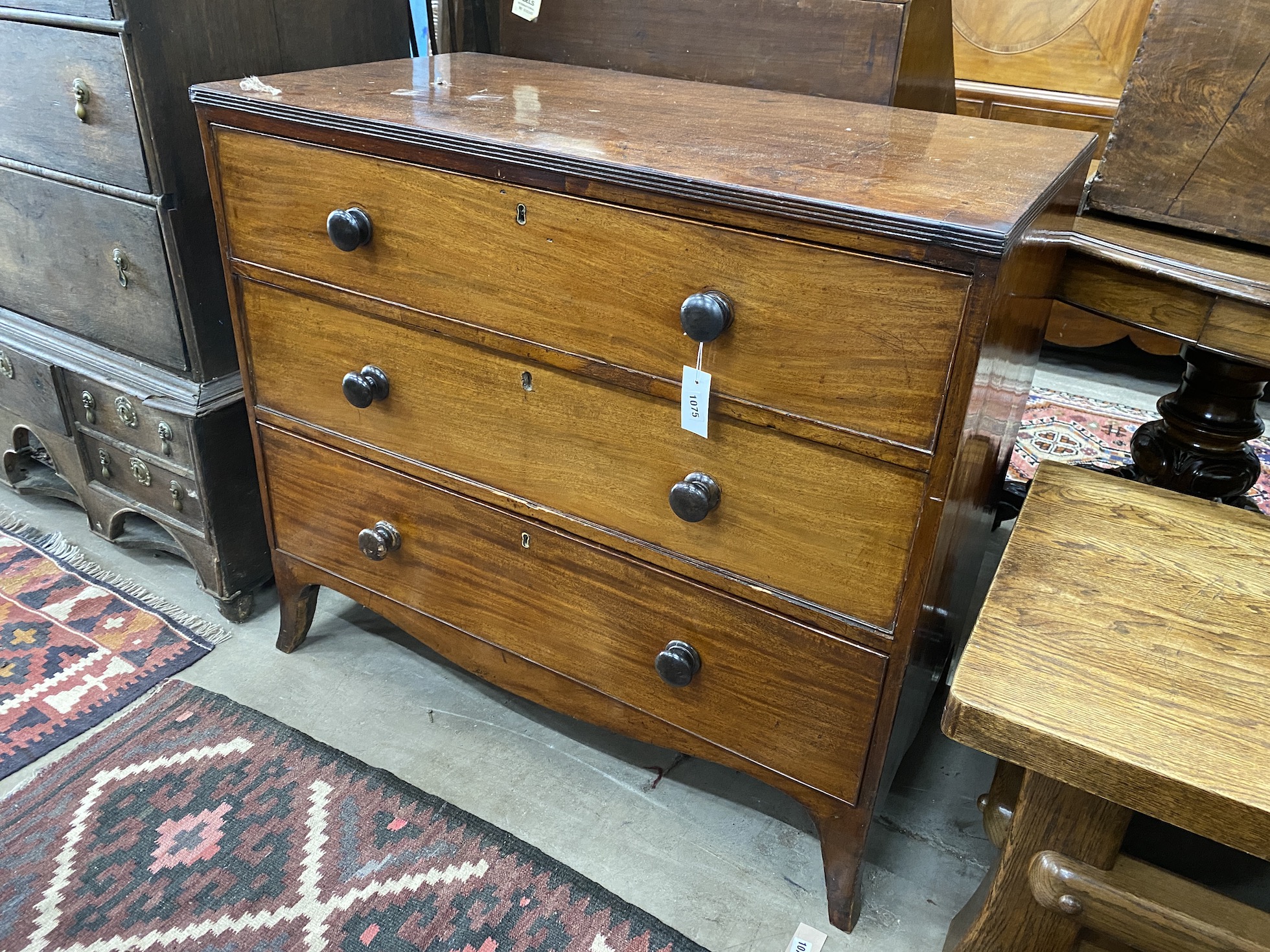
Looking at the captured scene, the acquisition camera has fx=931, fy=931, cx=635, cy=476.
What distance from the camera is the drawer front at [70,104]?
1316mm

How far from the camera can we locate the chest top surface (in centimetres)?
84

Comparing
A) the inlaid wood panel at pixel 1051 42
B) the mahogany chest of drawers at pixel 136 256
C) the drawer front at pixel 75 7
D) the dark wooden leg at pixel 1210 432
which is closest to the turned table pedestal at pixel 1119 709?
the dark wooden leg at pixel 1210 432

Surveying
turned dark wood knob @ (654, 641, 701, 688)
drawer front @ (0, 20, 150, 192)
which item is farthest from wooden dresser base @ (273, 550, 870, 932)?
drawer front @ (0, 20, 150, 192)

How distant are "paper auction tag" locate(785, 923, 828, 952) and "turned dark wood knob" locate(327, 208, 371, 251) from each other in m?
1.03

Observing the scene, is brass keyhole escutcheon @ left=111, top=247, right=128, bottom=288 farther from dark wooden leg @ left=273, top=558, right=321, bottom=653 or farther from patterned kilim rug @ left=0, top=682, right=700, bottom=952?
patterned kilim rug @ left=0, top=682, right=700, bottom=952

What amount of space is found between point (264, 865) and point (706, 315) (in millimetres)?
949

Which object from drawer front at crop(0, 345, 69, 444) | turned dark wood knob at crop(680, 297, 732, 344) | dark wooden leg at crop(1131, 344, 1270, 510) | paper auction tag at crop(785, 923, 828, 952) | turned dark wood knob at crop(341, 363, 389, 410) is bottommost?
paper auction tag at crop(785, 923, 828, 952)

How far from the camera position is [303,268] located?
48.1 inches

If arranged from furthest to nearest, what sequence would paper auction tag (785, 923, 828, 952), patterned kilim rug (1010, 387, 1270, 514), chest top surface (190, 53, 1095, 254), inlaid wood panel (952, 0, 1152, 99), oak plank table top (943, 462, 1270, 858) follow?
inlaid wood panel (952, 0, 1152, 99) → patterned kilim rug (1010, 387, 1270, 514) → paper auction tag (785, 923, 828, 952) → chest top surface (190, 53, 1095, 254) → oak plank table top (943, 462, 1270, 858)

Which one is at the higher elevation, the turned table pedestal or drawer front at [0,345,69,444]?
the turned table pedestal

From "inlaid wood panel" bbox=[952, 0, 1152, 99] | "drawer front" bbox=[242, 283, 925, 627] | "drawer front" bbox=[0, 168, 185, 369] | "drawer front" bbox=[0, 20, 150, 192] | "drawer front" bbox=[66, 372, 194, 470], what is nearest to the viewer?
"drawer front" bbox=[242, 283, 925, 627]

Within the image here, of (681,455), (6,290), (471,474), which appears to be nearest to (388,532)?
(471,474)

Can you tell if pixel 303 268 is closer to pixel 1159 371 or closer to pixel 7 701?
pixel 7 701

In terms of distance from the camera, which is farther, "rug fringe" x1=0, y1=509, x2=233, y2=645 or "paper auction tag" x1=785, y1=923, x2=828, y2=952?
"rug fringe" x1=0, y1=509, x2=233, y2=645
